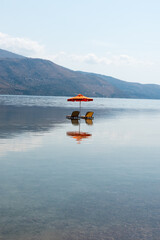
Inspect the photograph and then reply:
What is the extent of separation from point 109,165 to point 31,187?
11.2 ft

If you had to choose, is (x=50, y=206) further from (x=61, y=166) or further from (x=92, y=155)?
(x=92, y=155)

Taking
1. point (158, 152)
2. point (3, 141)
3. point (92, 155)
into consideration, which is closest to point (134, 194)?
point (92, 155)

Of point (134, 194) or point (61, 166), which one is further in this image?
point (61, 166)

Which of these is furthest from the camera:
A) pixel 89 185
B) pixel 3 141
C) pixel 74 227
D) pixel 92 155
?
pixel 3 141

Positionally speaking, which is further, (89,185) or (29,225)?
(89,185)

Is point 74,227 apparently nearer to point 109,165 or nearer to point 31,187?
point 31,187

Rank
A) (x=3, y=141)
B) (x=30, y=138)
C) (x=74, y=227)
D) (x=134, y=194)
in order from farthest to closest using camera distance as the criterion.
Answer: (x=30, y=138) < (x=3, y=141) < (x=134, y=194) < (x=74, y=227)

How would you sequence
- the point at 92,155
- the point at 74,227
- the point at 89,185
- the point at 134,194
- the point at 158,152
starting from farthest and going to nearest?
the point at 158,152 < the point at 92,155 < the point at 89,185 < the point at 134,194 < the point at 74,227

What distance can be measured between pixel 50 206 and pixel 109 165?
4.33 m

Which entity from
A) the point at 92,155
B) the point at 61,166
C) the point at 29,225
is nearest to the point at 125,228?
the point at 29,225

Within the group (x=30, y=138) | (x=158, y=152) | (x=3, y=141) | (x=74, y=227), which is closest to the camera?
(x=74, y=227)

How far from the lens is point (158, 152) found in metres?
13.1

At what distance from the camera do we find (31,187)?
24.3 ft

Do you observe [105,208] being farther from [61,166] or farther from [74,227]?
[61,166]
